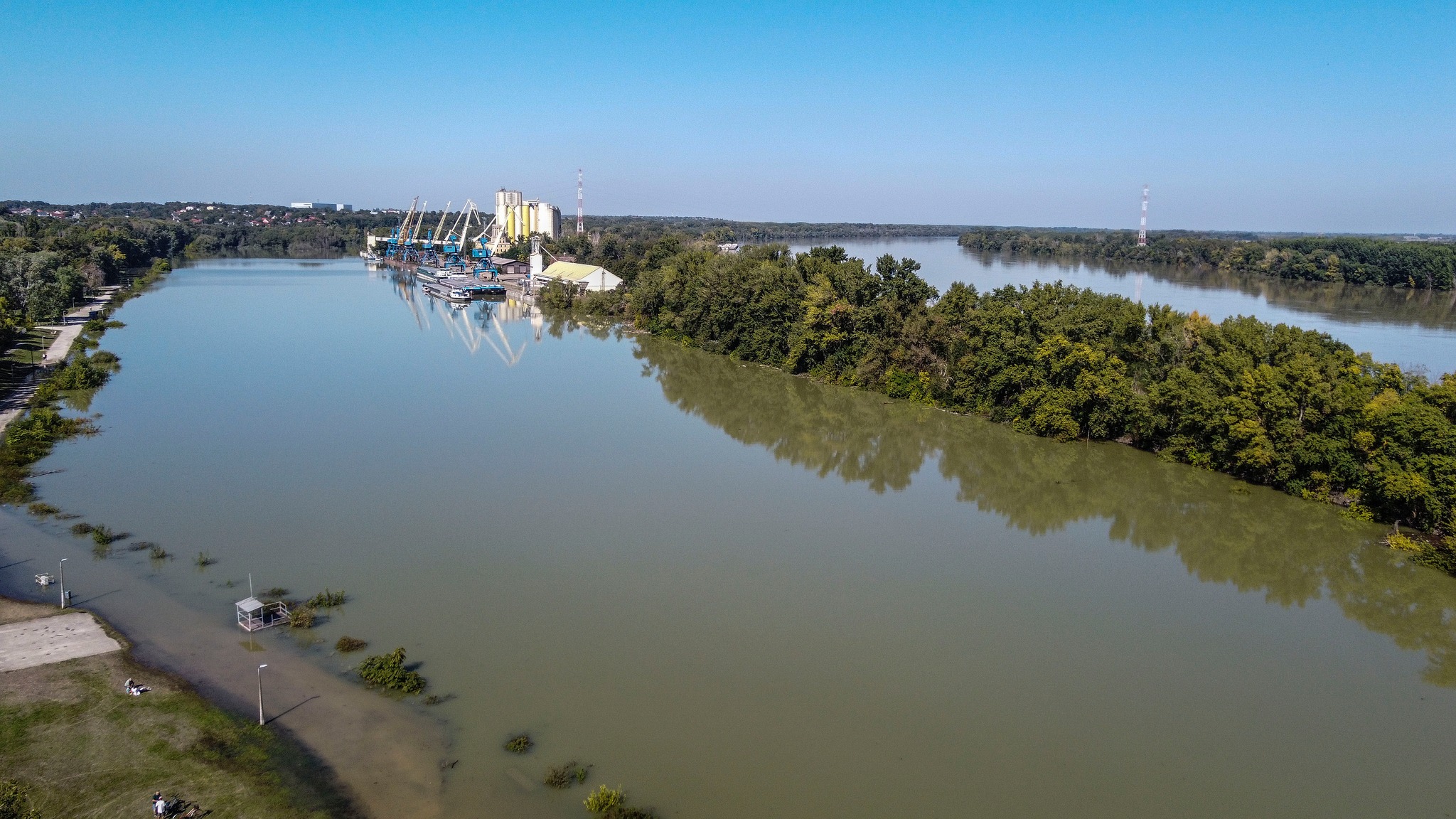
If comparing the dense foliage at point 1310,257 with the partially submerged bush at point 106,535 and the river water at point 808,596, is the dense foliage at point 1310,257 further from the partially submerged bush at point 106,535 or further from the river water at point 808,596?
the partially submerged bush at point 106,535

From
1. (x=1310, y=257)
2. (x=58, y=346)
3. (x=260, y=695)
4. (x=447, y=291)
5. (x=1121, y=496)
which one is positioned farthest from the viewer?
(x=1310, y=257)

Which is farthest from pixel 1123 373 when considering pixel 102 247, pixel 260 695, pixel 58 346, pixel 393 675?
pixel 102 247

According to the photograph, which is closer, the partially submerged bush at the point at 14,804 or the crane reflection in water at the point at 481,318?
the partially submerged bush at the point at 14,804

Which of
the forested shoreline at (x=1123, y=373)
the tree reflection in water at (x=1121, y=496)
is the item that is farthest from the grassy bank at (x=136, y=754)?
the forested shoreline at (x=1123, y=373)

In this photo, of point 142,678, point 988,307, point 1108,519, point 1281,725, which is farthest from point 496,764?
point 988,307

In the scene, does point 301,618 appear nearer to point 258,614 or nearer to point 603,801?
point 258,614

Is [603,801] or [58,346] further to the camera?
[58,346]

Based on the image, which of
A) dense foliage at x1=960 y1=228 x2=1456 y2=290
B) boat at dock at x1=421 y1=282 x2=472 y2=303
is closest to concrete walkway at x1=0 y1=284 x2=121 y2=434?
boat at dock at x1=421 y1=282 x2=472 y2=303
